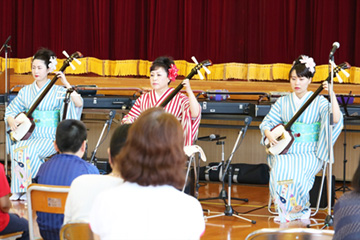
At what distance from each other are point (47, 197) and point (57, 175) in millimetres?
395

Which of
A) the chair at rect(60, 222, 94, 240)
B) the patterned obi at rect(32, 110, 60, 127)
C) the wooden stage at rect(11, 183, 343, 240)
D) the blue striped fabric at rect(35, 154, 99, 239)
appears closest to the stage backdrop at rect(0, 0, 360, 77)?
the wooden stage at rect(11, 183, 343, 240)

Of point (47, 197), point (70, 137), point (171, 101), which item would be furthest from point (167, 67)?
point (47, 197)

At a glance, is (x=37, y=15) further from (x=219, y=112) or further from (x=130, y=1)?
(x=219, y=112)

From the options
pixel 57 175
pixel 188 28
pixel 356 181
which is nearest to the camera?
pixel 356 181

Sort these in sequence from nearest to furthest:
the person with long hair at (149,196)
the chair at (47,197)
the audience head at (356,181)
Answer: the person with long hair at (149,196), the audience head at (356,181), the chair at (47,197)

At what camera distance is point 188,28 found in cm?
742

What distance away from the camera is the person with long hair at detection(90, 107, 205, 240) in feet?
6.45

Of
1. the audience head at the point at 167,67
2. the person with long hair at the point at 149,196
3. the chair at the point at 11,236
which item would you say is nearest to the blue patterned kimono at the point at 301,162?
the audience head at the point at 167,67

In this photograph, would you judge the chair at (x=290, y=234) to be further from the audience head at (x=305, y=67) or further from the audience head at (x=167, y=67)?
the audience head at (x=167, y=67)

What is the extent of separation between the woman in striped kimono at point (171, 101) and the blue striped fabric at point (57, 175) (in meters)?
2.02

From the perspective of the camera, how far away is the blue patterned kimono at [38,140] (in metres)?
5.68

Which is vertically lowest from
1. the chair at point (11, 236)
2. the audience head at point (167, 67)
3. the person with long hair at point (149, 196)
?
the chair at point (11, 236)

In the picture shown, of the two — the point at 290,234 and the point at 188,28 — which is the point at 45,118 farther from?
the point at 290,234

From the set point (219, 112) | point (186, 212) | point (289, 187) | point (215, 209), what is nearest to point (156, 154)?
point (186, 212)
